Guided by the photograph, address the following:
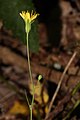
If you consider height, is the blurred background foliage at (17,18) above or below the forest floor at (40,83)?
above

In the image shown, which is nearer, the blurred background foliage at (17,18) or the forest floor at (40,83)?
the blurred background foliage at (17,18)

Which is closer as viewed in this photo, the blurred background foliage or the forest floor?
the blurred background foliage

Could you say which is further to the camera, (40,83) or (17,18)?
(40,83)

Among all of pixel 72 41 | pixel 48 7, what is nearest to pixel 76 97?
pixel 72 41

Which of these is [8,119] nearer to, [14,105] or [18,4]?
[14,105]

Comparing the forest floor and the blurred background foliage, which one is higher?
the blurred background foliage

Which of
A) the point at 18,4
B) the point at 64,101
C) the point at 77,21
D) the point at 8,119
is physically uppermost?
the point at 18,4

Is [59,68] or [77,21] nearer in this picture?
[59,68]

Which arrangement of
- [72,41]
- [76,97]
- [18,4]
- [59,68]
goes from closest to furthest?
[18,4] → [76,97] → [59,68] → [72,41]
